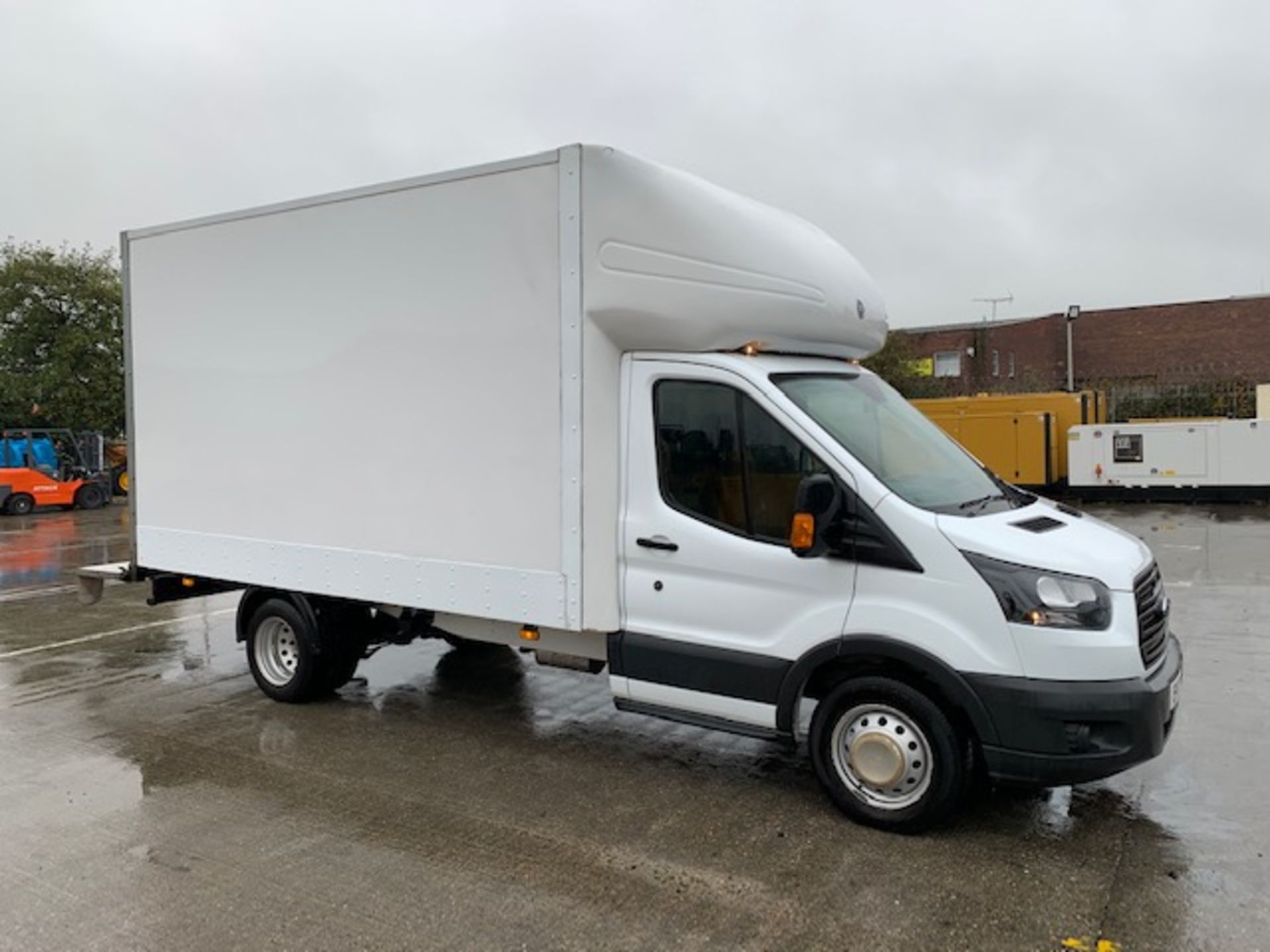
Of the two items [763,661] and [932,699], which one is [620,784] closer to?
[763,661]

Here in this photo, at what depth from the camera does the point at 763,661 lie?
4.66 meters

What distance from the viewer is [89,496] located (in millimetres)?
25984

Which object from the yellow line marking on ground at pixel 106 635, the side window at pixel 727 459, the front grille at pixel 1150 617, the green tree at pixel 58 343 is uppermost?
the green tree at pixel 58 343

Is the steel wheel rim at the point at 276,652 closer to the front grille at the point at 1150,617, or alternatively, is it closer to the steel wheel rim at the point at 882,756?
the steel wheel rim at the point at 882,756

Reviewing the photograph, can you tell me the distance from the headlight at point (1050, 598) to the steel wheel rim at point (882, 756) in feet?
2.36

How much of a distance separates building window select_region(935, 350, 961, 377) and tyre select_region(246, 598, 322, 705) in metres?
44.6

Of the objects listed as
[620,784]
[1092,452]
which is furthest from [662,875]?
[1092,452]

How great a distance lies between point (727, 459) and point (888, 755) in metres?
1.55

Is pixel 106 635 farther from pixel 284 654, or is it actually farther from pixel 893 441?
pixel 893 441

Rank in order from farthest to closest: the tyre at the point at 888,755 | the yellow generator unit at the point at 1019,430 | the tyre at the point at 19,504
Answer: the tyre at the point at 19,504
the yellow generator unit at the point at 1019,430
the tyre at the point at 888,755

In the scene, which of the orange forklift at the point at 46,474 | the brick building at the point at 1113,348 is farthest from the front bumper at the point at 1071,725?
the brick building at the point at 1113,348

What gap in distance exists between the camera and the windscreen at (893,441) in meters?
4.58

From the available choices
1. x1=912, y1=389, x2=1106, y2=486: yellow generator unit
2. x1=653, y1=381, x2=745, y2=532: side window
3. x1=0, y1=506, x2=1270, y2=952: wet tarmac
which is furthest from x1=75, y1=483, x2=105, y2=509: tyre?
x1=653, y1=381, x2=745, y2=532: side window

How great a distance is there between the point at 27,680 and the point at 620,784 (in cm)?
525
